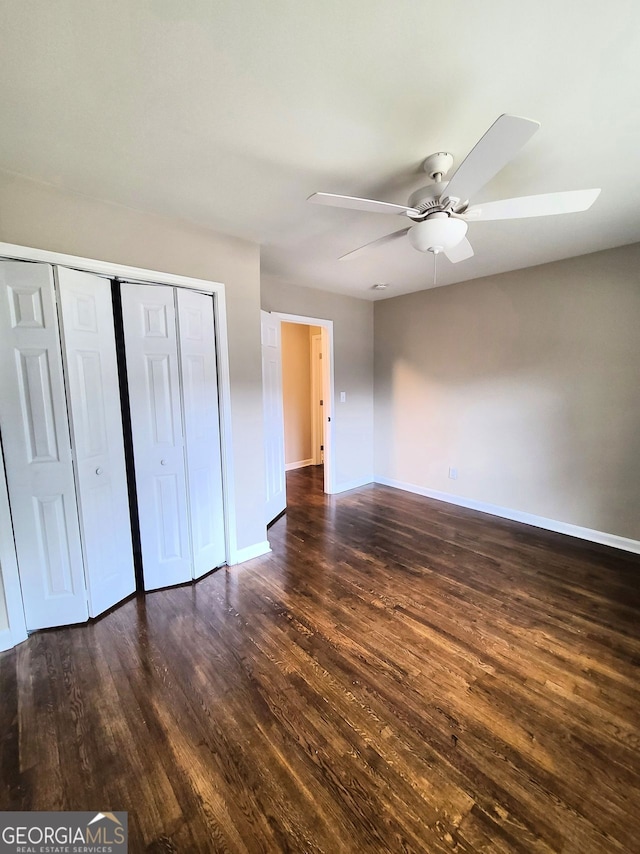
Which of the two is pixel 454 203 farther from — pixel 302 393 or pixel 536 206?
pixel 302 393

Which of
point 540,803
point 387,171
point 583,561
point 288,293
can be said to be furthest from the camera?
point 288,293

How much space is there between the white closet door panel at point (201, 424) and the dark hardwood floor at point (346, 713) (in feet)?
1.25

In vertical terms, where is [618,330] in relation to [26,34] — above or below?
below

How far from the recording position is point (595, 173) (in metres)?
1.85

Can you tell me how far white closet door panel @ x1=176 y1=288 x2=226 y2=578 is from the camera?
97.3 inches

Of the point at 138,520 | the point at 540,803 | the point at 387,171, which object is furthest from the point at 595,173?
the point at 138,520

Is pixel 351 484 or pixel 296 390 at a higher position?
pixel 296 390

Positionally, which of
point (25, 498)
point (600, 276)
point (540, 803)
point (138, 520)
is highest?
point (600, 276)

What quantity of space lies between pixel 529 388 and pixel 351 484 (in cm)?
246

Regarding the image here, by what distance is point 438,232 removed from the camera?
1.65 meters

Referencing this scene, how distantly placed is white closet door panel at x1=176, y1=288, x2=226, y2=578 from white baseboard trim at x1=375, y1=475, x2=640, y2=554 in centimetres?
278

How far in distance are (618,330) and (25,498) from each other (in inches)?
177

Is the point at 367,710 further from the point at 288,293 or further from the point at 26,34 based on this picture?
the point at 288,293

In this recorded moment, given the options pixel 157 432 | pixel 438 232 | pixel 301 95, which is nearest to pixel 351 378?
pixel 157 432
